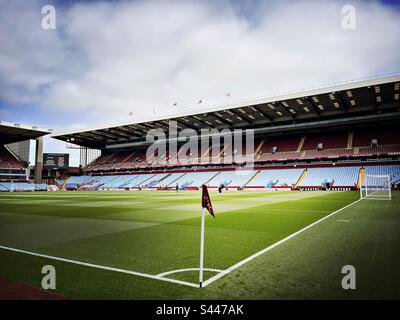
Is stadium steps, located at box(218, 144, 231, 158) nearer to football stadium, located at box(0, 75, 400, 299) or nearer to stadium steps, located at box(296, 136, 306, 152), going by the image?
football stadium, located at box(0, 75, 400, 299)

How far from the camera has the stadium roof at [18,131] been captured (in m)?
55.5

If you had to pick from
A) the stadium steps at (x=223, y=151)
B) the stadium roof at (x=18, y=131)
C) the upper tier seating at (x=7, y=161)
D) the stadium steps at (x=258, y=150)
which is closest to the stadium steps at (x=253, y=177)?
the stadium steps at (x=258, y=150)

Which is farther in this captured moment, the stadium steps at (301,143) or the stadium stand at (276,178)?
the stadium steps at (301,143)

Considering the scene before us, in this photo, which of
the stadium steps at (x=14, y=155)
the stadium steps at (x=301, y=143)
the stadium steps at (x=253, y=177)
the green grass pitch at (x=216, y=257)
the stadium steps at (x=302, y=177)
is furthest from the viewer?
the stadium steps at (x=14, y=155)

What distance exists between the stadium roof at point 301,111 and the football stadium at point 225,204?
0.26 meters

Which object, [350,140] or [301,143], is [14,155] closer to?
[301,143]

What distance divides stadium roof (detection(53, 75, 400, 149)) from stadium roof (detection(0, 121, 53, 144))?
7.42m

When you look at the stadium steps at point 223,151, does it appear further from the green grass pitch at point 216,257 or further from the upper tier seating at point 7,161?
the upper tier seating at point 7,161

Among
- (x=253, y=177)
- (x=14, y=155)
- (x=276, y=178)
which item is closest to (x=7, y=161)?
(x=14, y=155)

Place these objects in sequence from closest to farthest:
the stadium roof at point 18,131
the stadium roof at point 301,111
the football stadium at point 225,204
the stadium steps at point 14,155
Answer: the football stadium at point 225,204 → the stadium roof at point 301,111 → the stadium roof at point 18,131 → the stadium steps at point 14,155

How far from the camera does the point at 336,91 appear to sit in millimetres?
39469

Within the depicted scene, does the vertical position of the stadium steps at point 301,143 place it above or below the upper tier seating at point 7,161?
above
